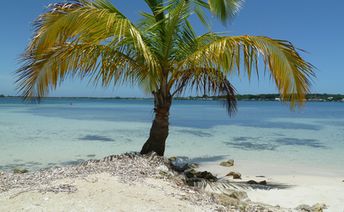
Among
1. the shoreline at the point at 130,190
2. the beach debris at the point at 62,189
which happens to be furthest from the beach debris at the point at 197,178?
the beach debris at the point at 62,189

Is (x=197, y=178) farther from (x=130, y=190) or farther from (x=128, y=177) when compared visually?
(x=130, y=190)

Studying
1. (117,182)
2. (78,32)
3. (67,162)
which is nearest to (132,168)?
(117,182)

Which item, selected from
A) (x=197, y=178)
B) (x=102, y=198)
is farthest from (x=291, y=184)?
(x=102, y=198)

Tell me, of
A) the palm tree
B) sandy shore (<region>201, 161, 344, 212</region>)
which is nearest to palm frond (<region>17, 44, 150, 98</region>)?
the palm tree

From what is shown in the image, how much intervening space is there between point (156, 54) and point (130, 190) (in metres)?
3.18

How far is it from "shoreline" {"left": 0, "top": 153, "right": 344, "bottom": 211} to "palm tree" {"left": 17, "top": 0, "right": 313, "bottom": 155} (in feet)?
4.61

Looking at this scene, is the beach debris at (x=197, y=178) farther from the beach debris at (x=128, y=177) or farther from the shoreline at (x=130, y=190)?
the shoreline at (x=130, y=190)

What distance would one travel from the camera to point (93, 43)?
20.4ft

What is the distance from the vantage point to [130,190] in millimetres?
4531

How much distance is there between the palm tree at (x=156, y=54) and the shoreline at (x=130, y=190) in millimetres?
1405

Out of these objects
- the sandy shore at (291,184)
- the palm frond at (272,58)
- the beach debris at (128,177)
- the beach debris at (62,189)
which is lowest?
the sandy shore at (291,184)

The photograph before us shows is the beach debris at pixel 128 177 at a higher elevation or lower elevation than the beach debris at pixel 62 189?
lower

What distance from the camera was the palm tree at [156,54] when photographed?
19.9 feet

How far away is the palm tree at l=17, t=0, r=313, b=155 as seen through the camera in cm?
605
